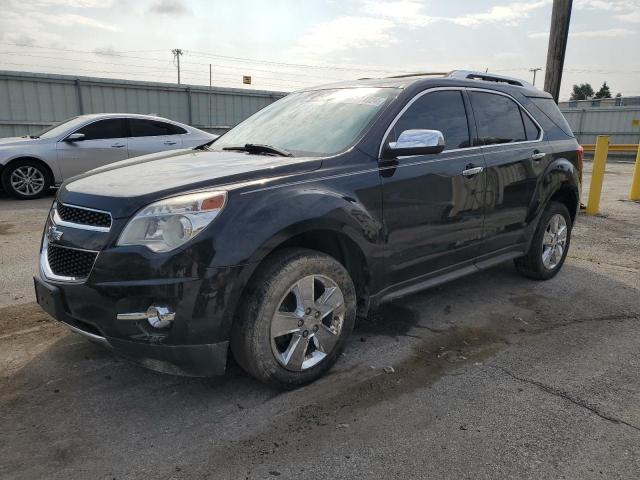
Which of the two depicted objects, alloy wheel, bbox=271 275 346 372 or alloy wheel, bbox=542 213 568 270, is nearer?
alloy wheel, bbox=271 275 346 372

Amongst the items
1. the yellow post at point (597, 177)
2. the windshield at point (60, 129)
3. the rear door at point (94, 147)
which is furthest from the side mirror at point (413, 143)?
the windshield at point (60, 129)

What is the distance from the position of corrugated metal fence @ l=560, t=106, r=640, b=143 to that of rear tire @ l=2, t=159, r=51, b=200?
2546cm

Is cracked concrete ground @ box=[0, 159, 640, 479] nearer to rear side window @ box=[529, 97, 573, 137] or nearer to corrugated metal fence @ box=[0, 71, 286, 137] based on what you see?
rear side window @ box=[529, 97, 573, 137]

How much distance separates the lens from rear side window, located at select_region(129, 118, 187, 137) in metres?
10.0

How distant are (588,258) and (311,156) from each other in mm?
4386

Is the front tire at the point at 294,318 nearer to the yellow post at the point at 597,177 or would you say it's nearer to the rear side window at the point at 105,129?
the yellow post at the point at 597,177

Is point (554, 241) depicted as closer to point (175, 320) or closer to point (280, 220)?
point (280, 220)

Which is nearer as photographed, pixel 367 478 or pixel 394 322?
pixel 367 478

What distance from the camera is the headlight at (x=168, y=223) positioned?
2.58 m

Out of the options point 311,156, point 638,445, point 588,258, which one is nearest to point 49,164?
point 311,156

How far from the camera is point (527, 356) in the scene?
356 cm

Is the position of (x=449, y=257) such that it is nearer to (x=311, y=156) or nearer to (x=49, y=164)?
(x=311, y=156)

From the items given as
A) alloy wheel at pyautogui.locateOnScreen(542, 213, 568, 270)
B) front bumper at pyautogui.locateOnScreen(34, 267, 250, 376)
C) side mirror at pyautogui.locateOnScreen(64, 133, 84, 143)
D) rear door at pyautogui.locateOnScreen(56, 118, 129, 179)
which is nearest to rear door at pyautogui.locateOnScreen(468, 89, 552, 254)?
alloy wheel at pyautogui.locateOnScreen(542, 213, 568, 270)

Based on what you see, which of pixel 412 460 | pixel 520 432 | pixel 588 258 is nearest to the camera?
pixel 412 460
